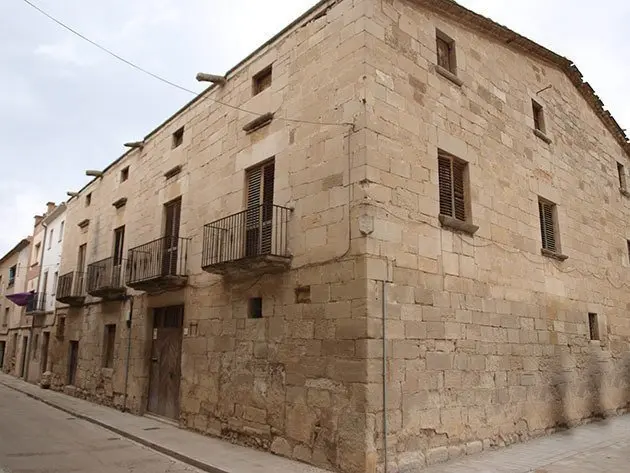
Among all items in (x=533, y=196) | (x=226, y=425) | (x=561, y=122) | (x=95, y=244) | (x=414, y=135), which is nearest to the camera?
(x=414, y=135)

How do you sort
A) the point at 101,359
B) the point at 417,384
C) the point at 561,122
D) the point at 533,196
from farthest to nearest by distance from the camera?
the point at 101,359 < the point at 561,122 < the point at 533,196 < the point at 417,384

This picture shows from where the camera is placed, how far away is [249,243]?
7867mm

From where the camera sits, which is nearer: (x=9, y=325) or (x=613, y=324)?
(x=613, y=324)

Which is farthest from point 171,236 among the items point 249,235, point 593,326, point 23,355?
point 23,355

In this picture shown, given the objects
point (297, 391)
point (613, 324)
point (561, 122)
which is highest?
point (561, 122)

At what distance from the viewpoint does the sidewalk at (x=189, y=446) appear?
6027 millimetres

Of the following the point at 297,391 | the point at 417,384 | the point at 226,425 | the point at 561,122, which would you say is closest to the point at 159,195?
the point at 226,425

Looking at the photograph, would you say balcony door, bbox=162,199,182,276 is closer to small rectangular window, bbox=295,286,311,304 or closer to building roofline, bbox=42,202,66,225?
small rectangular window, bbox=295,286,311,304

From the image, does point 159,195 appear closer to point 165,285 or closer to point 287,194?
point 165,285

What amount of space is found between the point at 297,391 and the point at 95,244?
10.2 m

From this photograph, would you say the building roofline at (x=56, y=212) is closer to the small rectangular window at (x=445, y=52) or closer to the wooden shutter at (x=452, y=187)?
the small rectangular window at (x=445, y=52)

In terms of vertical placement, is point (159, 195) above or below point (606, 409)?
above

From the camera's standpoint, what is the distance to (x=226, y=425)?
7680 millimetres

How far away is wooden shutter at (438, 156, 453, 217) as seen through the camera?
741cm
